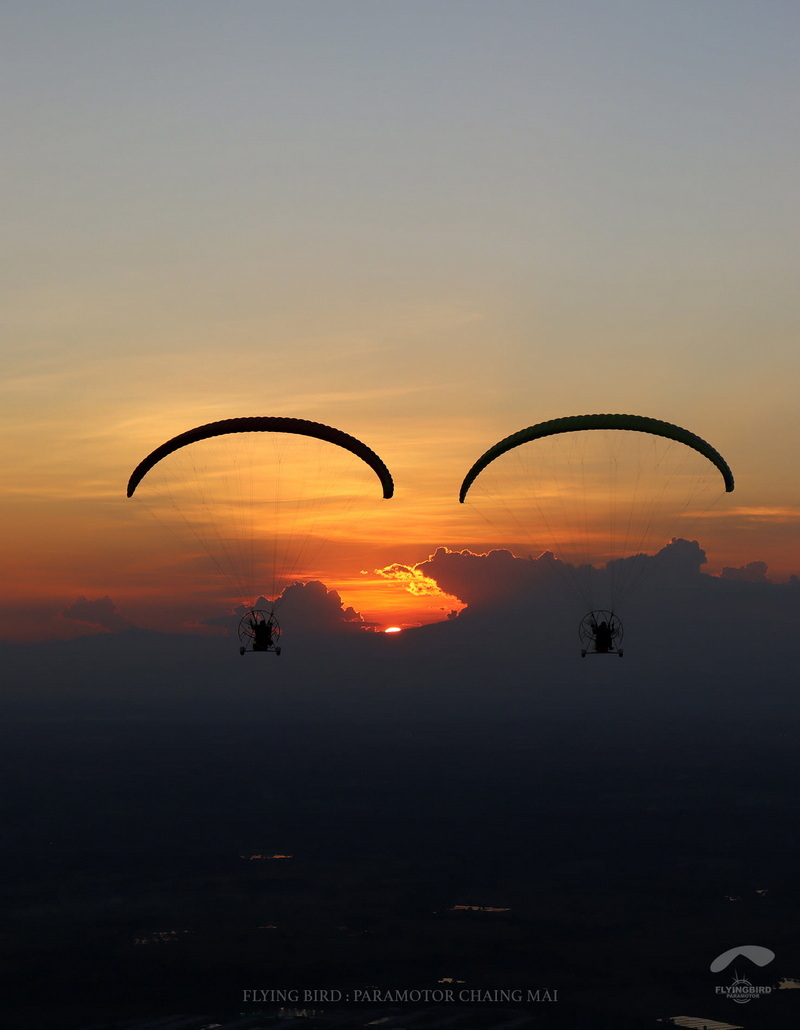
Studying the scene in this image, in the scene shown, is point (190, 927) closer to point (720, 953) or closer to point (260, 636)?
point (720, 953)

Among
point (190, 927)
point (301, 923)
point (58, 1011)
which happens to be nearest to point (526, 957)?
point (301, 923)

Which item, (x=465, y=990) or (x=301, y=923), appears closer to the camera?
(x=465, y=990)

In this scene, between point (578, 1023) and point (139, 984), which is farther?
point (139, 984)

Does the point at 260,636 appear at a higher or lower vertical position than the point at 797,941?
higher

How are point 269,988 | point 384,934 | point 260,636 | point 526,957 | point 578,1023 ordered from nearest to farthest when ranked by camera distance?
point 260,636, point 578,1023, point 269,988, point 526,957, point 384,934

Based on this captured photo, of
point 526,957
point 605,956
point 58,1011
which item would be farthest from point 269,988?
point 605,956

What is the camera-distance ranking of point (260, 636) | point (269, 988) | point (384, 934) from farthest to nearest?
point (384, 934) → point (269, 988) → point (260, 636)

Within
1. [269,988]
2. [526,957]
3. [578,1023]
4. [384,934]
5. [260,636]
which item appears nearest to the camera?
[260,636]

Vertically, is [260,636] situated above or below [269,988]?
above

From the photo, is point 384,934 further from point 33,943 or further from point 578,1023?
point 33,943
